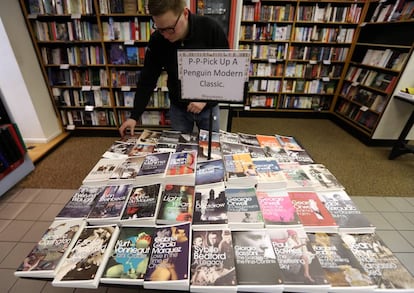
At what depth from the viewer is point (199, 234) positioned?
29.6 inches

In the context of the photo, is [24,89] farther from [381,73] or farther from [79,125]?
[381,73]

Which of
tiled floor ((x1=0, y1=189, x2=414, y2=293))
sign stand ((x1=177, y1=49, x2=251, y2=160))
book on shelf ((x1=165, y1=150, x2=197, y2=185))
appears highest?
sign stand ((x1=177, y1=49, x2=251, y2=160))

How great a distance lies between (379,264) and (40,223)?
84.4 inches

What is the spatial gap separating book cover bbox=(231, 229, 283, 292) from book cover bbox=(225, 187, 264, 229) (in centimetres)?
3

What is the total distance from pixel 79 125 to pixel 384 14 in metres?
4.59

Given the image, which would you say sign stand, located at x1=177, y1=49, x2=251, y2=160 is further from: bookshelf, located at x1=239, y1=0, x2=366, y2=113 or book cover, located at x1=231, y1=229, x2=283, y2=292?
bookshelf, located at x1=239, y1=0, x2=366, y2=113

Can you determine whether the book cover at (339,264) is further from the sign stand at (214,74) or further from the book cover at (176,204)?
the sign stand at (214,74)

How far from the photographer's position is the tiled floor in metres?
1.28

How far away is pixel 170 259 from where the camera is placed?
67 centimetres

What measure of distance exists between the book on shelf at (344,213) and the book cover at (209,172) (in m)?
0.46

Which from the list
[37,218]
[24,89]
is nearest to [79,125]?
[24,89]

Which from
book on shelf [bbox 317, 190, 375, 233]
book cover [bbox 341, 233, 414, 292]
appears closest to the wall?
book on shelf [bbox 317, 190, 375, 233]

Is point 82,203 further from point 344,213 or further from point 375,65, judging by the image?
point 375,65

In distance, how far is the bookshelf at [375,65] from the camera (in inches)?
103
